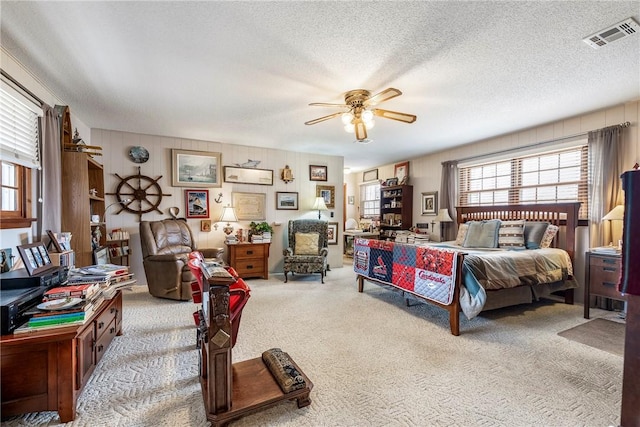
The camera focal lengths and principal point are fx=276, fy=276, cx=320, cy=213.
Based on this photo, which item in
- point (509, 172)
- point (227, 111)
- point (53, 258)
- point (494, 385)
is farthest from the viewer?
point (509, 172)

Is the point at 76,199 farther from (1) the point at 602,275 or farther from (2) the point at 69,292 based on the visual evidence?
(1) the point at 602,275

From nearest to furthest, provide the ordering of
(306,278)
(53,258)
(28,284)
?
(28,284)
(53,258)
(306,278)

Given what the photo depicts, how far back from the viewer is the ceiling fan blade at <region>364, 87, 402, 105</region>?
238 cm

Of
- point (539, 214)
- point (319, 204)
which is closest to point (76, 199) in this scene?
point (319, 204)

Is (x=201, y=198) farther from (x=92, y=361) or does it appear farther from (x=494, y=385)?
(x=494, y=385)

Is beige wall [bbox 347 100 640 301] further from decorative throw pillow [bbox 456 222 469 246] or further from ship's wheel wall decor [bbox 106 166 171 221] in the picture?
ship's wheel wall decor [bbox 106 166 171 221]

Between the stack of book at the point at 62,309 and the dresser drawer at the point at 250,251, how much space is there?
2931mm

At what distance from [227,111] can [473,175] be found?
434 cm

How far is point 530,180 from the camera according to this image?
428cm

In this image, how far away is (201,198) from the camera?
4.84 meters

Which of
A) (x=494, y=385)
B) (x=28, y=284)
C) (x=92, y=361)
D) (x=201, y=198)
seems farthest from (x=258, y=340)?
(x=201, y=198)

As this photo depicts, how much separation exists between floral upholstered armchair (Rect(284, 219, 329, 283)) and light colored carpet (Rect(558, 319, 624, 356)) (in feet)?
10.4

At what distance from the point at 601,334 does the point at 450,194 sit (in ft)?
Result: 9.87

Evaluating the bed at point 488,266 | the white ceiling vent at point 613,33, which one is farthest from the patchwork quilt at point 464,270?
the white ceiling vent at point 613,33
